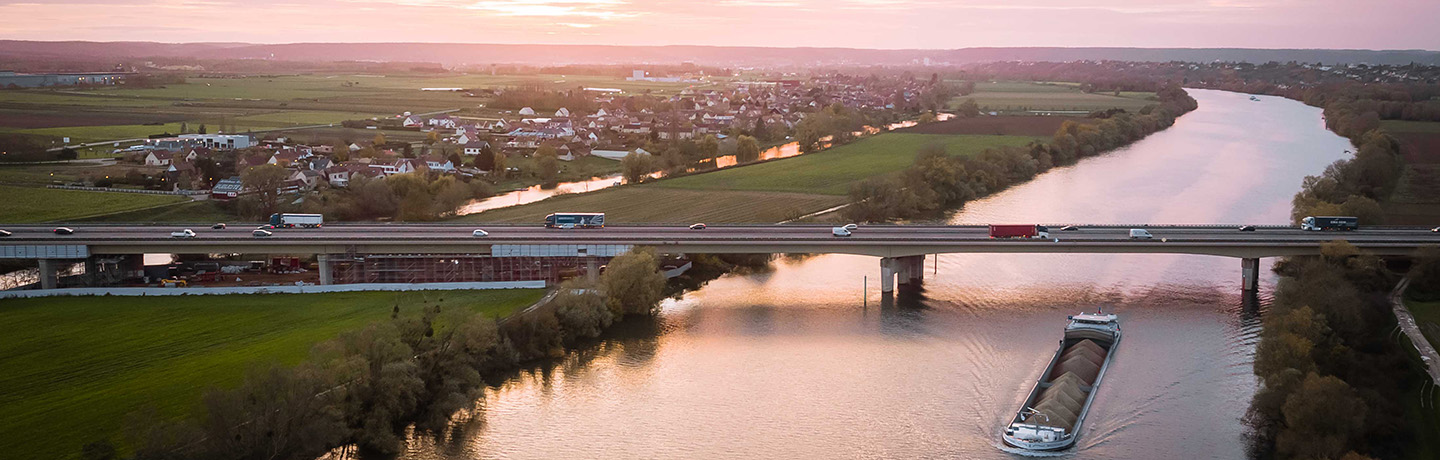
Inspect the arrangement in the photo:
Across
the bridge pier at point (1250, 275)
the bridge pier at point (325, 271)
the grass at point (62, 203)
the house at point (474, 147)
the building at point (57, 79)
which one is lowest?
the bridge pier at point (1250, 275)

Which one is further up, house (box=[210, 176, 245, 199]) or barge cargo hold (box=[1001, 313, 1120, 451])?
house (box=[210, 176, 245, 199])

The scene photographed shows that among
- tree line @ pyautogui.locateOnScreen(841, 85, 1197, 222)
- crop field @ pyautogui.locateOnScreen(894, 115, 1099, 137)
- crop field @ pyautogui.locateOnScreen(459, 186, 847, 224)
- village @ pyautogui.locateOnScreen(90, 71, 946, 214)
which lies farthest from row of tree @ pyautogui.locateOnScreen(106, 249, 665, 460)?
crop field @ pyautogui.locateOnScreen(894, 115, 1099, 137)

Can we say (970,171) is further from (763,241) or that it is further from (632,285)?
(632,285)

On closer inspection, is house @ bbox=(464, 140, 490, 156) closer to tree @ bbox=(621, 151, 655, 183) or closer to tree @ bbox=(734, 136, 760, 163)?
tree @ bbox=(621, 151, 655, 183)

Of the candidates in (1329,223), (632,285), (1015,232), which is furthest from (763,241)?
(1329,223)

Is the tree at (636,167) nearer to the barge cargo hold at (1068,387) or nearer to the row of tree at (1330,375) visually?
the barge cargo hold at (1068,387)

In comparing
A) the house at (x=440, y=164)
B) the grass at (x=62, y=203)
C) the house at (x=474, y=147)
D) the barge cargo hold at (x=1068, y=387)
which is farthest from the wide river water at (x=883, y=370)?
the house at (x=474, y=147)
